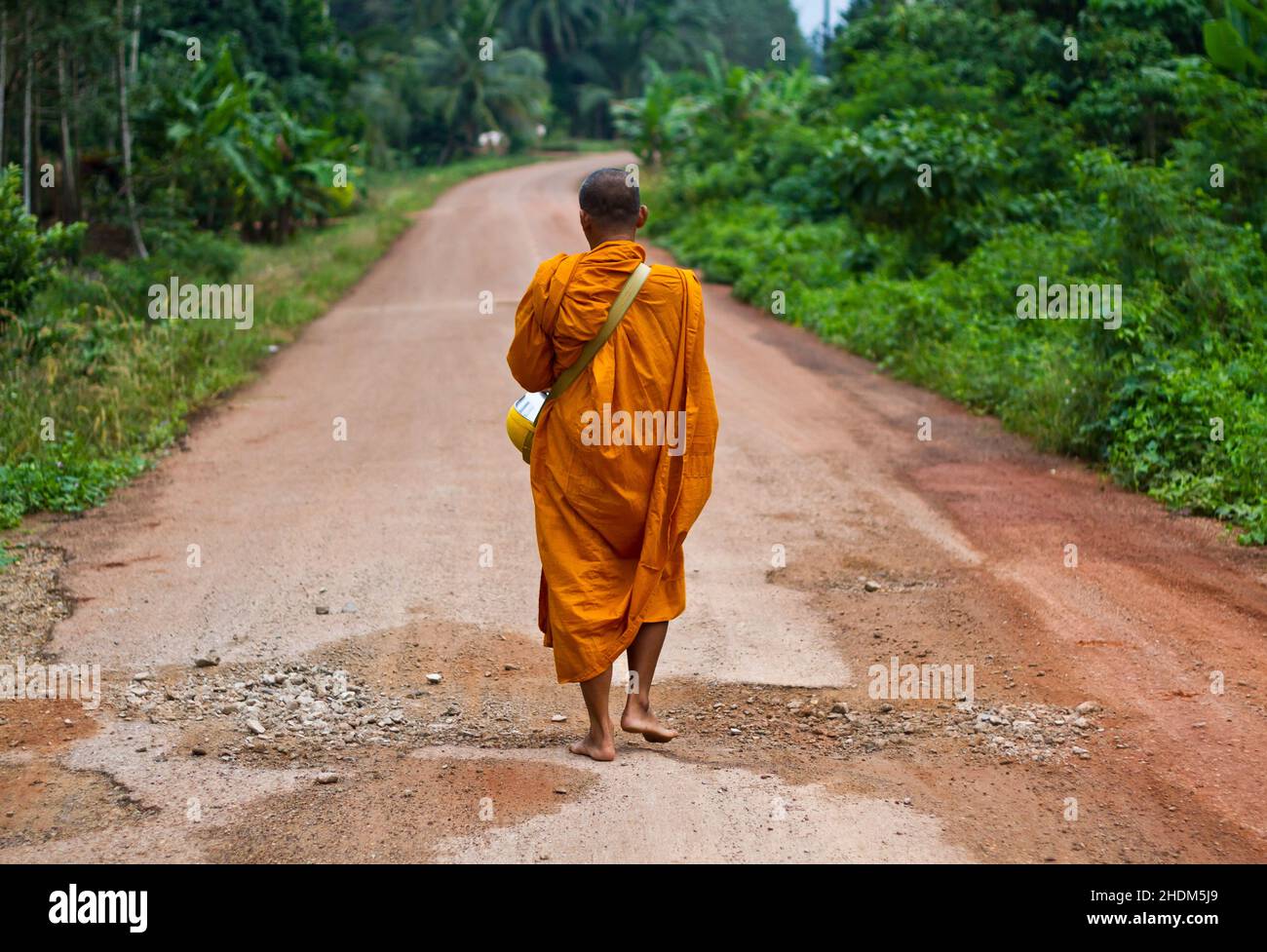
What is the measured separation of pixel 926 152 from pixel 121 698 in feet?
41.0

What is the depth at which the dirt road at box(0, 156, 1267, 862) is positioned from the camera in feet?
12.6

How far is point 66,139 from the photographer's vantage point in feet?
53.6

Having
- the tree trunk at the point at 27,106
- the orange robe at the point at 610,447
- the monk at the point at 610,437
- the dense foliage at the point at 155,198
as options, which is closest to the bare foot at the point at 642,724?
→ the monk at the point at 610,437

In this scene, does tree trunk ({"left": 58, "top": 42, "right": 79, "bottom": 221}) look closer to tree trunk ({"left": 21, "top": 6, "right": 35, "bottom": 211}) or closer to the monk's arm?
tree trunk ({"left": 21, "top": 6, "right": 35, "bottom": 211})

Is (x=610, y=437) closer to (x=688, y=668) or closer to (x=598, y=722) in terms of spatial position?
(x=598, y=722)

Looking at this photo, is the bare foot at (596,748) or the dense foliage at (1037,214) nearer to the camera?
the bare foot at (596,748)

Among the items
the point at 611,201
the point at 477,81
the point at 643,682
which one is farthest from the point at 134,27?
the point at 477,81

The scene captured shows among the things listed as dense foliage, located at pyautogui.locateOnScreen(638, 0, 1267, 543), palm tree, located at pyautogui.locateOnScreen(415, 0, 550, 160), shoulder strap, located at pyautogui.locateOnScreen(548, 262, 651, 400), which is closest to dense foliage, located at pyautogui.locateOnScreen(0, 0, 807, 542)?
palm tree, located at pyautogui.locateOnScreen(415, 0, 550, 160)

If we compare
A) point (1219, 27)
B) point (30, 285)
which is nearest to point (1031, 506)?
point (1219, 27)

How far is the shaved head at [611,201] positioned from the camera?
4.25 m

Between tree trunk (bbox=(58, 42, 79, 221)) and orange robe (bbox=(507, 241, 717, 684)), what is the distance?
527 inches

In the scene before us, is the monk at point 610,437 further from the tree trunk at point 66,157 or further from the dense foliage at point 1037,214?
the tree trunk at point 66,157

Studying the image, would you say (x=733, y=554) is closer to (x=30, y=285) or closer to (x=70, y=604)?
(x=70, y=604)

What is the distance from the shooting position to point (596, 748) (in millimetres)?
4406
